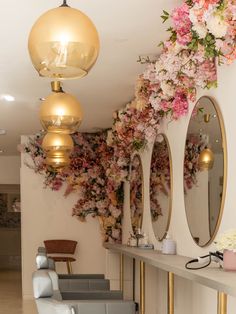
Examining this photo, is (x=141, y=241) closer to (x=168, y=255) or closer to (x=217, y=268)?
(x=168, y=255)

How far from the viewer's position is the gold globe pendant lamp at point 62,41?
2.52 metres

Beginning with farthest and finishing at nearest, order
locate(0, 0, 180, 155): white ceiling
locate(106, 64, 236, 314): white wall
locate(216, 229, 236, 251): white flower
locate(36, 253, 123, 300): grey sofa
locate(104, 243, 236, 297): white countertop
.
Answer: locate(36, 253, 123, 300): grey sofa, locate(0, 0, 180, 155): white ceiling, locate(106, 64, 236, 314): white wall, locate(216, 229, 236, 251): white flower, locate(104, 243, 236, 297): white countertop

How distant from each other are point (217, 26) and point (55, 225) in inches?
284

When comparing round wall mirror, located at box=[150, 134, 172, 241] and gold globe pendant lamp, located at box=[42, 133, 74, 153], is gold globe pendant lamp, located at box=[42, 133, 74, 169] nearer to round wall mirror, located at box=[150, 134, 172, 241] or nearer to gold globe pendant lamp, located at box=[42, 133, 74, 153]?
gold globe pendant lamp, located at box=[42, 133, 74, 153]

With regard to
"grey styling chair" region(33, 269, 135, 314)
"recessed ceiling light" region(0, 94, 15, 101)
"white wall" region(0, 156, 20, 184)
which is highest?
"recessed ceiling light" region(0, 94, 15, 101)

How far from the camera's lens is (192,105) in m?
4.85

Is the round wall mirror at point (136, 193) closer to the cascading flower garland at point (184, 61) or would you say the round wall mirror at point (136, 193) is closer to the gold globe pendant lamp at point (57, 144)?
the cascading flower garland at point (184, 61)

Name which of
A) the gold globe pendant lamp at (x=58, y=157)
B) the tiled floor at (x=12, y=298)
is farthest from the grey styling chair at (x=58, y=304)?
the tiled floor at (x=12, y=298)

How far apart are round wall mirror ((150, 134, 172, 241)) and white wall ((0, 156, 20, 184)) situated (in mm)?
7333

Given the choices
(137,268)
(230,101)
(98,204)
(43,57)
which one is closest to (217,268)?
(230,101)

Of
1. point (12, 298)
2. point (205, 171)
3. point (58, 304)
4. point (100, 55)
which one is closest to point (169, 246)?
point (205, 171)

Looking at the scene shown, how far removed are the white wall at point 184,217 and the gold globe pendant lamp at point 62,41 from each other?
4.81 feet

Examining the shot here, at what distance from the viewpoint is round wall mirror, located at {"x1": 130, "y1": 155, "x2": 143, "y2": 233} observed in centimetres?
741

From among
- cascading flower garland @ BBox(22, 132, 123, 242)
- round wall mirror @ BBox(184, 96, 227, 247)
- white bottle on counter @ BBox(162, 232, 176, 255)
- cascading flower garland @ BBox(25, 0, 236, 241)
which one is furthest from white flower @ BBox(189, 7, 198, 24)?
cascading flower garland @ BBox(22, 132, 123, 242)
